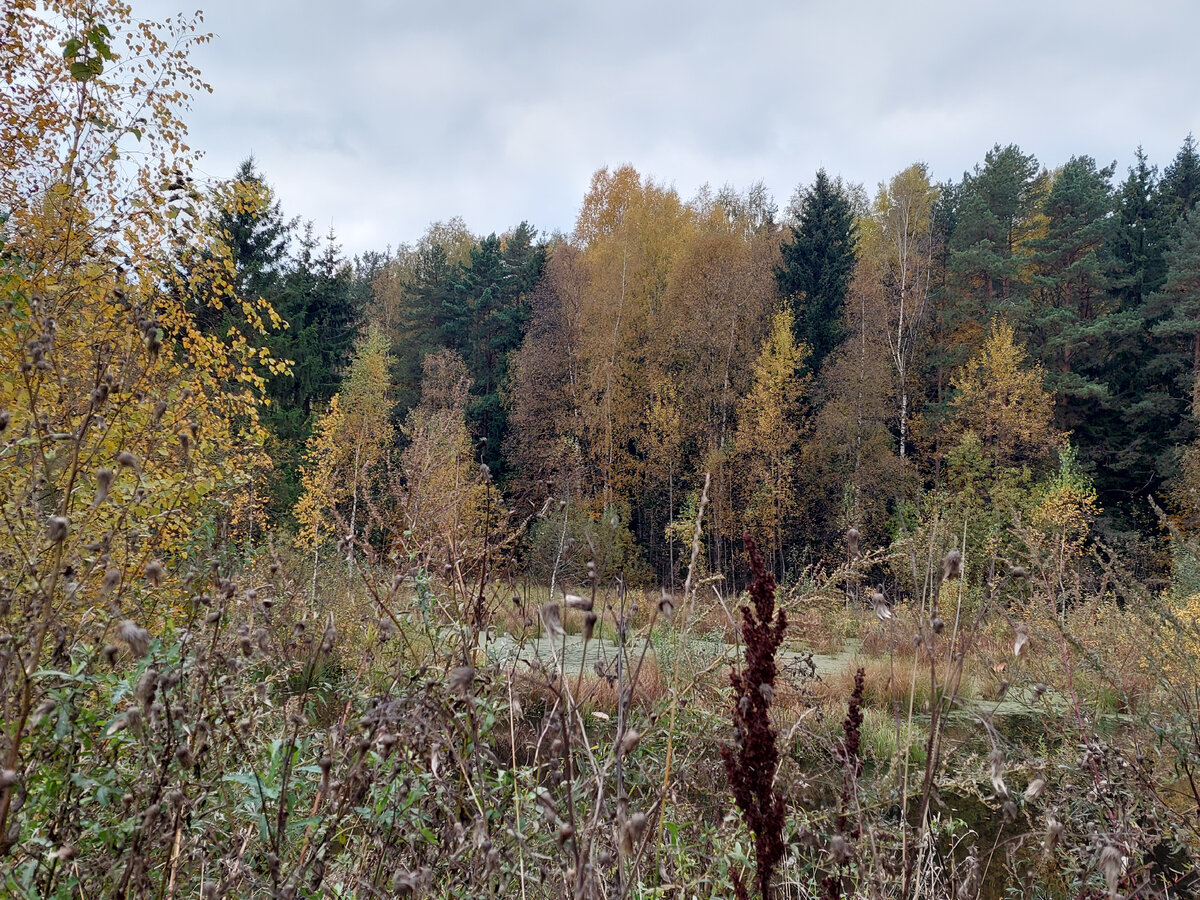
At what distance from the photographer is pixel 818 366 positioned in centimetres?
2117

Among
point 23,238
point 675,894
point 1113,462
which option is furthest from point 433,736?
point 1113,462

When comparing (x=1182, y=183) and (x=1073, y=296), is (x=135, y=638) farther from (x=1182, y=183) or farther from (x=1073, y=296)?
(x=1182, y=183)

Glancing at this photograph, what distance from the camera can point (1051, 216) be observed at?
2330 cm

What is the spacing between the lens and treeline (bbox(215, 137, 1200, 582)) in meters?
18.5

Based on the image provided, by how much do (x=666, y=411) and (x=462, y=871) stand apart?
18719mm

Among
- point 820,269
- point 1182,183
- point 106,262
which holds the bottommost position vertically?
point 106,262

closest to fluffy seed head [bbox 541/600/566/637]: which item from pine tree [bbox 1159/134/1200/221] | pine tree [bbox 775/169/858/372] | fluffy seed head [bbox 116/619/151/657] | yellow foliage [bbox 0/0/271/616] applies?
fluffy seed head [bbox 116/619/151/657]

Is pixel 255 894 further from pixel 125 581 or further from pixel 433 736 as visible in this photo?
pixel 125 581

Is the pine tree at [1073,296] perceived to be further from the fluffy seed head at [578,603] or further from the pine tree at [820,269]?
the fluffy seed head at [578,603]

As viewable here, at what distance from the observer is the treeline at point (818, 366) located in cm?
1855

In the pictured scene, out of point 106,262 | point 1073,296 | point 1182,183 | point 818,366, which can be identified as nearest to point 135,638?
point 106,262

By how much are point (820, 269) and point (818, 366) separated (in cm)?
310

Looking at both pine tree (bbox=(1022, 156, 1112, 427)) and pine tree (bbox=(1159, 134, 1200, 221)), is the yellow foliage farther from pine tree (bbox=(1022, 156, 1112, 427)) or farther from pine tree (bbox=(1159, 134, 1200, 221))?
pine tree (bbox=(1159, 134, 1200, 221))

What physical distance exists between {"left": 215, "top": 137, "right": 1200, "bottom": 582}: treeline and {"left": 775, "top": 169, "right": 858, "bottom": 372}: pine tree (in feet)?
0.21
